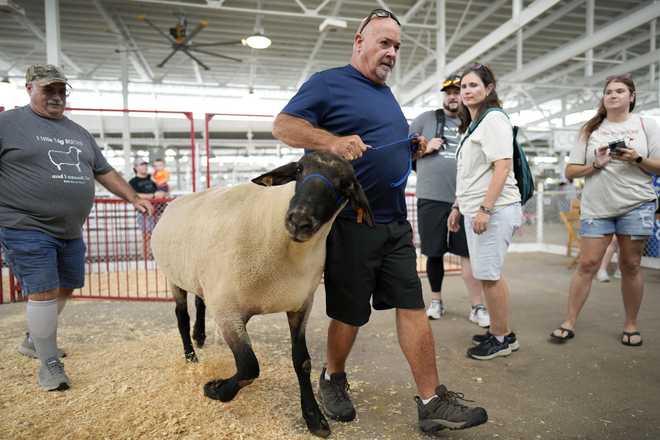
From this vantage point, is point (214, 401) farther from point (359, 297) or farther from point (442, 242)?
point (442, 242)

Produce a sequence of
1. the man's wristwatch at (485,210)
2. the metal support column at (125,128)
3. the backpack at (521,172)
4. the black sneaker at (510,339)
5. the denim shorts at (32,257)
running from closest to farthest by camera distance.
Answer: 1. the denim shorts at (32,257)
2. the man's wristwatch at (485,210)
3. the backpack at (521,172)
4. the black sneaker at (510,339)
5. the metal support column at (125,128)

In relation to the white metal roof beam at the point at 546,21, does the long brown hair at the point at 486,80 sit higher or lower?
lower

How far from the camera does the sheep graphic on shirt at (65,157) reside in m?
2.82

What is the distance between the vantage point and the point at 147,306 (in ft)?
16.8

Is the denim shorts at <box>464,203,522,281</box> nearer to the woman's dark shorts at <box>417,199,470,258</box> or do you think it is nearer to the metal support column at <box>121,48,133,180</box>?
the woman's dark shorts at <box>417,199,470,258</box>

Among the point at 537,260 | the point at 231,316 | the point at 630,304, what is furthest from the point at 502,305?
the point at 537,260

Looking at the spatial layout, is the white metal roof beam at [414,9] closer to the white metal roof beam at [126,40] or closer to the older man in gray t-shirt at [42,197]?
the white metal roof beam at [126,40]

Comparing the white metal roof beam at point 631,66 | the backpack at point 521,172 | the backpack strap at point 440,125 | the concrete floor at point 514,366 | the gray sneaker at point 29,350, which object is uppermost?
the white metal roof beam at point 631,66

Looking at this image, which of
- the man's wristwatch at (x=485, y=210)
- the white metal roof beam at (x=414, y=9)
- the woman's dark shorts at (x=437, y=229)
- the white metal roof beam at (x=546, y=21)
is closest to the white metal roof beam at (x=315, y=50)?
the white metal roof beam at (x=414, y=9)

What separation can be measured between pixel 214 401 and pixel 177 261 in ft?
2.92

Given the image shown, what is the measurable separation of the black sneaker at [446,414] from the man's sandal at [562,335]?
5.94 feet

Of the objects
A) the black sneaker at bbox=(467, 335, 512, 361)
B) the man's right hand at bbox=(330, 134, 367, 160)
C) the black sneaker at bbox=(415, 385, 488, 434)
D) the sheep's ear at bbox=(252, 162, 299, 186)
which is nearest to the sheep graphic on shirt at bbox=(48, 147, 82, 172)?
the sheep's ear at bbox=(252, 162, 299, 186)

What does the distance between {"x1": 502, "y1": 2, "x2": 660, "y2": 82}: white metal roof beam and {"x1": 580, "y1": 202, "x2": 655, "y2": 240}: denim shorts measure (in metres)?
6.67

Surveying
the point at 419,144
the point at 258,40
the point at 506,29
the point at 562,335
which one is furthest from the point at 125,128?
the point at 562,335
